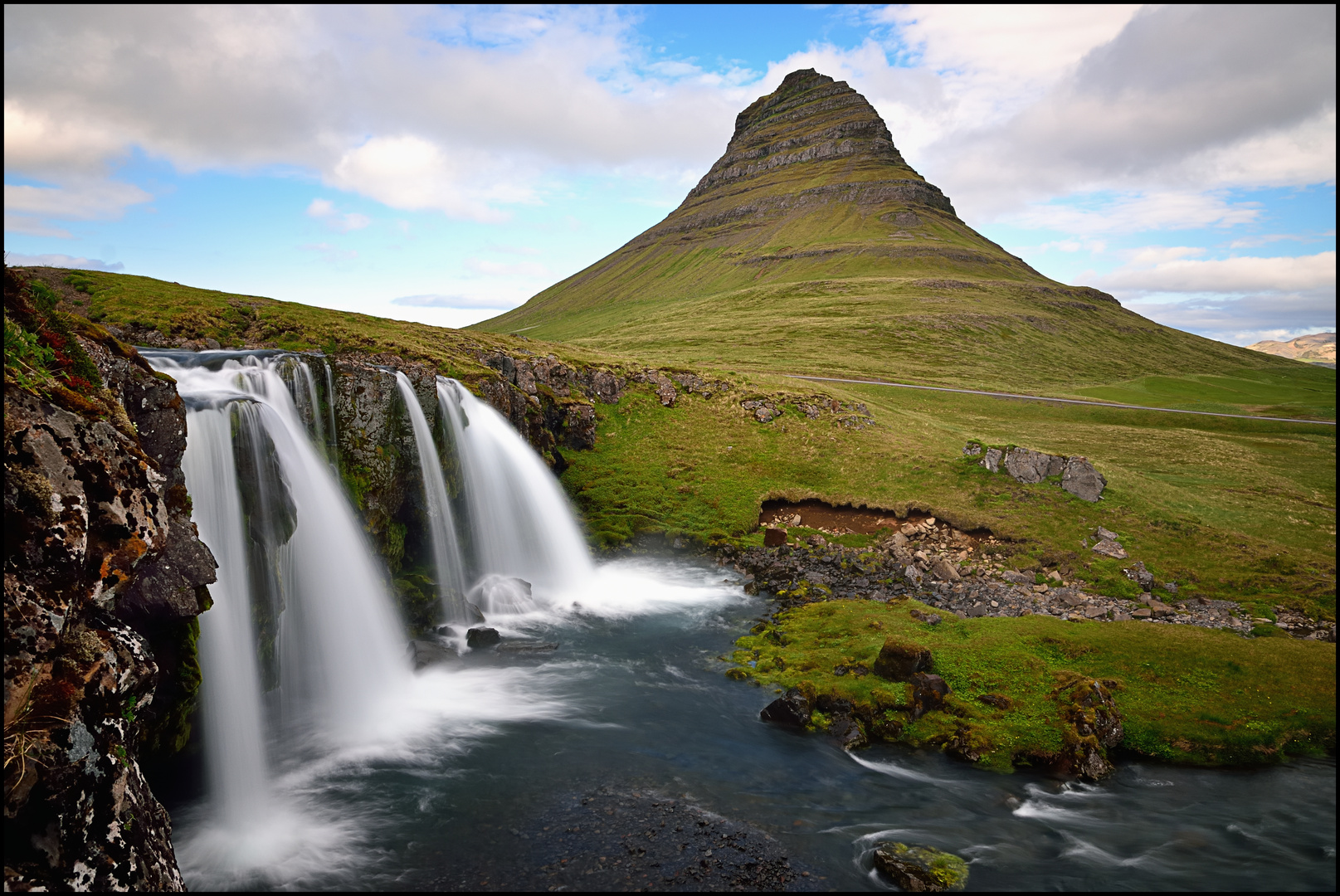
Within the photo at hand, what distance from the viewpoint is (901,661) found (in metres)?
20.5

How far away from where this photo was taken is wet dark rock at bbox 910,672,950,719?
19.3m

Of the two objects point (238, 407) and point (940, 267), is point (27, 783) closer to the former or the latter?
point (238, 407)

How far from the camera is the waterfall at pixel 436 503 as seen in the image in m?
27.9

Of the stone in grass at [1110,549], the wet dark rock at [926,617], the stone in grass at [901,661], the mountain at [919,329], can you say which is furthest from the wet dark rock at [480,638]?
the mountain at [919,329]

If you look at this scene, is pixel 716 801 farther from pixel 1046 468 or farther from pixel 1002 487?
Result: pixel 1046 468

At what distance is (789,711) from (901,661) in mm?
3987

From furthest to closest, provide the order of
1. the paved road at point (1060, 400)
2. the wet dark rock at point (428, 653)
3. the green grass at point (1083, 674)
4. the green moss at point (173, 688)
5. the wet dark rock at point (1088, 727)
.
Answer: the paved road at point (1060, 400) < the wet dark rock at point (428, 653) < the green grass at point (1083, 674) < the wet dark rock at point (1088, 727) < the green moss at point (173, 688)

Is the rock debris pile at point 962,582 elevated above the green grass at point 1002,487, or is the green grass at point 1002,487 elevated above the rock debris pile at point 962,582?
the green grass at point 1002,487

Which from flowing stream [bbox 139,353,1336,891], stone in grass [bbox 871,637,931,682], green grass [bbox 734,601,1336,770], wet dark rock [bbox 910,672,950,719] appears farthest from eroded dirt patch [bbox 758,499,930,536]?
wet dark rock [bbox 910,672,950,719]

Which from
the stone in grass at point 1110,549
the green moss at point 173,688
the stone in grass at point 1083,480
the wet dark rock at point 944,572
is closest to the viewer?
the green moss at point 173,688

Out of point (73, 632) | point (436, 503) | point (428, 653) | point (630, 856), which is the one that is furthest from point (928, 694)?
point (436, 503)

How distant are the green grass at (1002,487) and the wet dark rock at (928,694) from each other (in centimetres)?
1475

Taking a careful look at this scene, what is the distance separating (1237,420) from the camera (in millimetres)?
68375

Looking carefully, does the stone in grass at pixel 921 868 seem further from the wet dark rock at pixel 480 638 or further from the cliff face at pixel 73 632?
the wet dark rock at pixel 480 638
